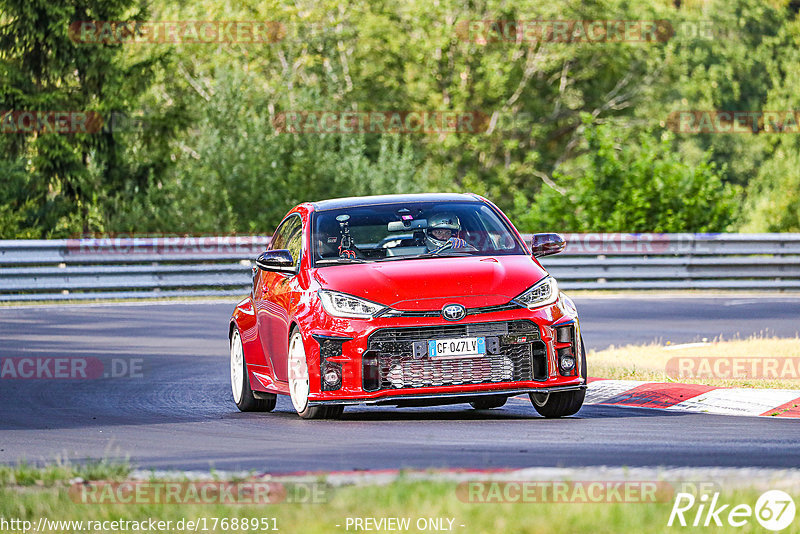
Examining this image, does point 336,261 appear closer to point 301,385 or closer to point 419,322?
point 301,385

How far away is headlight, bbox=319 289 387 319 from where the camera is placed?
9.99 m

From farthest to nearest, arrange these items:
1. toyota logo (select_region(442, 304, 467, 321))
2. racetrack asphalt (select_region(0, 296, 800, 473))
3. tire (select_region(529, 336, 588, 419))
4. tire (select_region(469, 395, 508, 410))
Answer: tire (select_region(469, 395, 508, 410)) → tire (select_region(529, 336, 588, 419)) → toyota logo (select_region(442, 304, 467, 321)) → racetrack asphalt (select_region(0, 296, 800, 473))

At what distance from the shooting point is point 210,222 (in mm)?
35500

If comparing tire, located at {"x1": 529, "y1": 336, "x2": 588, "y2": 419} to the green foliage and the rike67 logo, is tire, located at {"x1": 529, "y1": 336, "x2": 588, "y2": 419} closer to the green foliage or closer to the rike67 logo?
the rike67 logo

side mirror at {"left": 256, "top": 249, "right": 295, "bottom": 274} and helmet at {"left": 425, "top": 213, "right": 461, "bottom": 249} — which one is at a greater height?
helmet at {"left": 425, "top": 213, "right": 461, "bottom": 249}

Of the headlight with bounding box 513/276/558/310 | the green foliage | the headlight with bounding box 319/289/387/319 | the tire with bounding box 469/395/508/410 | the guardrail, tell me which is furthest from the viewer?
the green foliage

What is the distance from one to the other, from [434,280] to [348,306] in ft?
2.00

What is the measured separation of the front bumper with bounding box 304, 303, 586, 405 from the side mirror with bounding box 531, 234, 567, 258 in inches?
36.8

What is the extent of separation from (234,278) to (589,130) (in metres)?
10.1

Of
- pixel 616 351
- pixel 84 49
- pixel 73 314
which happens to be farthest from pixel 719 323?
pixel 84 49

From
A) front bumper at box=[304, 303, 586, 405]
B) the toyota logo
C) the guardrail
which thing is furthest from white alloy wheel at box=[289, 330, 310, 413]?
the guardrail

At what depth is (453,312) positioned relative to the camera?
988 cm

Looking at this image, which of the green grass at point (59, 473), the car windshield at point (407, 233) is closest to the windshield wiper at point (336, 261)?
the car windshield at point (407, 233)

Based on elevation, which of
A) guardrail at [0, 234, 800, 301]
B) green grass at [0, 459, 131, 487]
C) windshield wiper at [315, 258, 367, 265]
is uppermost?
windshield wiper at [315, 258, 367, 265]
